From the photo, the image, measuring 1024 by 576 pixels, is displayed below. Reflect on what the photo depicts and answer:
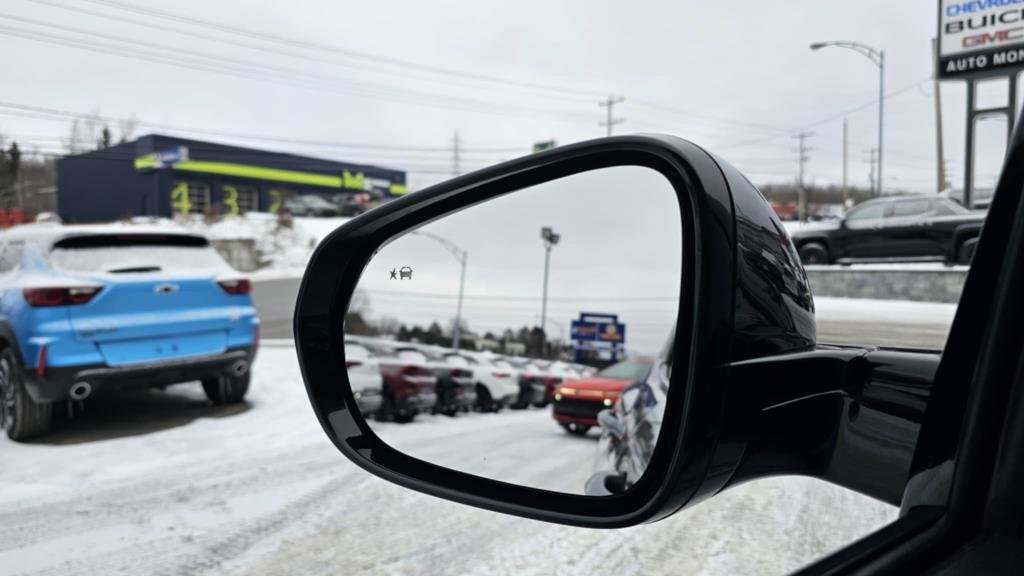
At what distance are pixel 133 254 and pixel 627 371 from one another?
18.5 feet

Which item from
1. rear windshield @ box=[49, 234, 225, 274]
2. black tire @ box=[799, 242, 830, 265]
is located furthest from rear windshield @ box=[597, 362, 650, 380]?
black tire @ box=[799, 242, 830, 265]

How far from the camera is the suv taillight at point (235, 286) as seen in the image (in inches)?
255

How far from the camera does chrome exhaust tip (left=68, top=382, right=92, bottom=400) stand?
17.9 feet

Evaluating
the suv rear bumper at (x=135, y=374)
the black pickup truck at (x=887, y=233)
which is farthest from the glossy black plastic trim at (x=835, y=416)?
the black pickup truck at (x=887, y=233)

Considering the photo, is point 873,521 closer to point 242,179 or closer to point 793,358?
point 793,358

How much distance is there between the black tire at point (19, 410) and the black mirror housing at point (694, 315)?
545 cm

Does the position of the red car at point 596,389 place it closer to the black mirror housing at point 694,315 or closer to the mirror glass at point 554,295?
the mirror glass at point 554,295

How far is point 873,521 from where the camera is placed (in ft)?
9.61

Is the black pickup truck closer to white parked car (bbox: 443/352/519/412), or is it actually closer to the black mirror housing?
white parked car (bbox: 443/352/519/412)

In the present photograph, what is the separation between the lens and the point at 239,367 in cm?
652

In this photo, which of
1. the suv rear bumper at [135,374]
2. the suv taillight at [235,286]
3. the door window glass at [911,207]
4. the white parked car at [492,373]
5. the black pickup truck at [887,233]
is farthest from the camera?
the door window glass at [911,207]

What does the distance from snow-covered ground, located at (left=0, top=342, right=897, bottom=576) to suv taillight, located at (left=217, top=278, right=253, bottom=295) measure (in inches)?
73.5

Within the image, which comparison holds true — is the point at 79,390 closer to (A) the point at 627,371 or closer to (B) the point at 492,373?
(B) the point at 492,373

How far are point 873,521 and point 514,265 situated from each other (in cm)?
242
